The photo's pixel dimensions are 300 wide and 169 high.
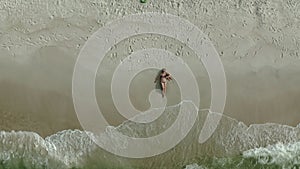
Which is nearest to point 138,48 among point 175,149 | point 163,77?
point 163,77

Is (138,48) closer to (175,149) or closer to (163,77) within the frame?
(163,77)

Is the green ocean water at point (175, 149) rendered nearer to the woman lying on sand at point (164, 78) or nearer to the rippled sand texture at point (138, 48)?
the rippled sand texture at point (138, 48)

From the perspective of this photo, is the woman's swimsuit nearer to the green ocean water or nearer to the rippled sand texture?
the rippled sand texture

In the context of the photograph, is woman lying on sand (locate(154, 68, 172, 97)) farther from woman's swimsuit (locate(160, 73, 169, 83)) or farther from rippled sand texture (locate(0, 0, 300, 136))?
rippled sand texture (locate(0, 0, 300, 136))

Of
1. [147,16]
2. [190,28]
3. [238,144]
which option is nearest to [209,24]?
[190,28]

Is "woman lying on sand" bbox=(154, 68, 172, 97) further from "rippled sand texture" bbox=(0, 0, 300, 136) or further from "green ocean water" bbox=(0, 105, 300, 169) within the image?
"green ocean water" bbox=(0, 105, 300, 169)

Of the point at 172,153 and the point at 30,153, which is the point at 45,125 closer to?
the point at 30,153

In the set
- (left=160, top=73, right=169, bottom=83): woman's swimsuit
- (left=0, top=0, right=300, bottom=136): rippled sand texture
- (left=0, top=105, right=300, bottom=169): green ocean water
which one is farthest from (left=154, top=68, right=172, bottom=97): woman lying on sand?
(left=0, top=105, right=300, bottom=169): green ocean water

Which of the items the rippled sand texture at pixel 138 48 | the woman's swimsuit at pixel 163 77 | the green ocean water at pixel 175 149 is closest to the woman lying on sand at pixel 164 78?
the woman's swimsuit at pixel 163 77

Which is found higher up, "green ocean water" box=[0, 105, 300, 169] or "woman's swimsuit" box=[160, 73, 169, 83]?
"woman's swimsuit" box=[160, 73, 169, 83]
